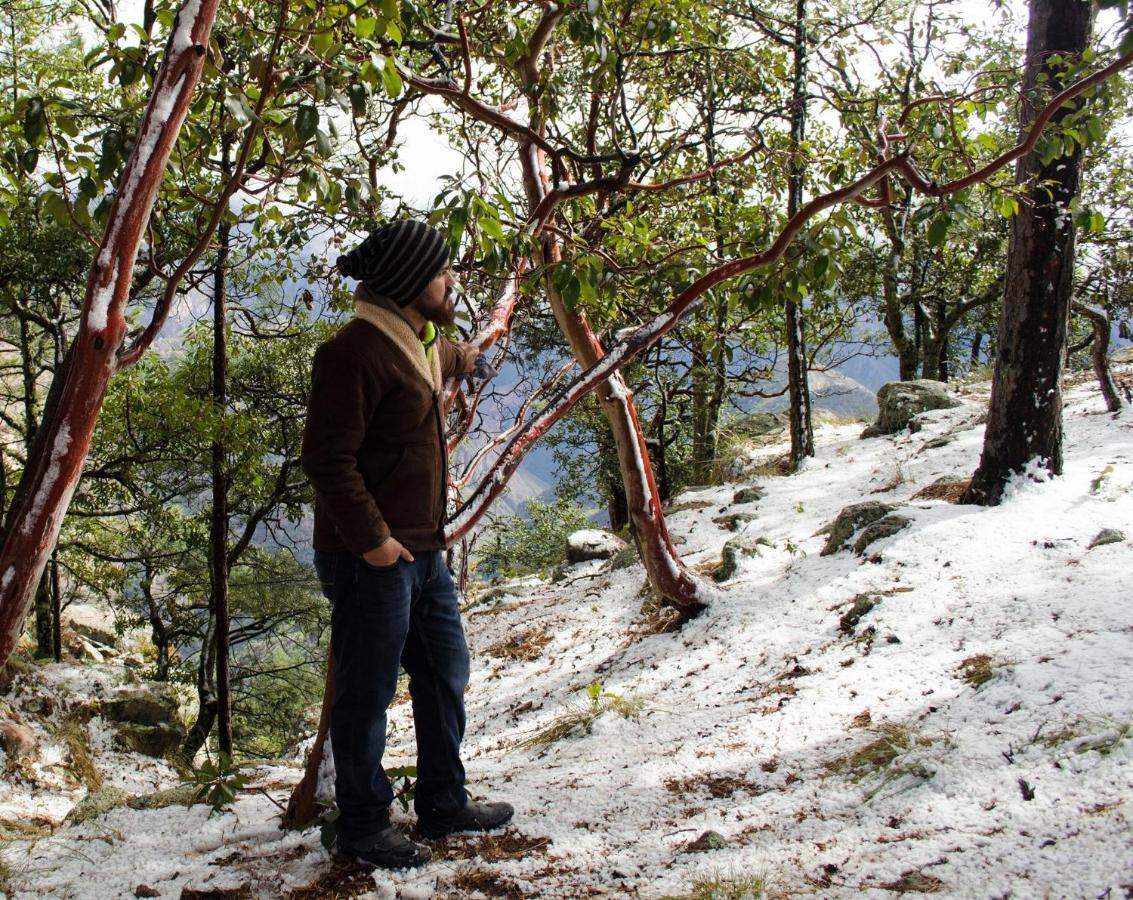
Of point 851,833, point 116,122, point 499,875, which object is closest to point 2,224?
point 116,122

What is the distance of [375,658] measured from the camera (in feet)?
8.57

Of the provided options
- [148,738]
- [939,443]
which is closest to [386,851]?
[939,443]

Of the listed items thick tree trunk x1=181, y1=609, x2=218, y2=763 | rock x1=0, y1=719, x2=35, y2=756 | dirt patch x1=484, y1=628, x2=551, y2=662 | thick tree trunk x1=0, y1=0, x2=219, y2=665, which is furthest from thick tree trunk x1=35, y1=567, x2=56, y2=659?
thick tree trunk x1=0, y1=0, x2=219, y2=665

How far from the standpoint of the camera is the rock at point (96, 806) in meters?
3.40

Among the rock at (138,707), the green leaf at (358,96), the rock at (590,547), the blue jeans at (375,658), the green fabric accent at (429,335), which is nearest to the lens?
the green leaf at (358,96)

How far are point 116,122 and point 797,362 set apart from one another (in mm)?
9930

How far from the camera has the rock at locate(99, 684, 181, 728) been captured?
36.1ft

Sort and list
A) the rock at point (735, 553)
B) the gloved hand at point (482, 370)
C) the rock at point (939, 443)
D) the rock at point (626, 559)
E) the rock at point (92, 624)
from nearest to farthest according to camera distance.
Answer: the gloved hand at point (482, 370) → the rock at point (735, 553) → the rock at point (626, 559) → the rock at point (939, 443) → the rock at point (92, 624)

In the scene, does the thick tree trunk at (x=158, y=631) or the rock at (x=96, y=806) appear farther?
the thick tree trunk at (x=158, y=631)

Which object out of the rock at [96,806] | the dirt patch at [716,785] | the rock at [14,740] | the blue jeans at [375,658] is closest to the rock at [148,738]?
the rock at [14,740]

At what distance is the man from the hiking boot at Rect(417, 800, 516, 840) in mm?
221

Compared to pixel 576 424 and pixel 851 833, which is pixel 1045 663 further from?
pixel 576 424

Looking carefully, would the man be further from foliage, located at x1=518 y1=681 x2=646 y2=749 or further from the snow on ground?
foliage, located at x1=518 y1=681 x2=646 y2=749

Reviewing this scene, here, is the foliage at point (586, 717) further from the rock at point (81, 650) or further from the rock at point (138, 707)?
the rock at point (81, 650)
